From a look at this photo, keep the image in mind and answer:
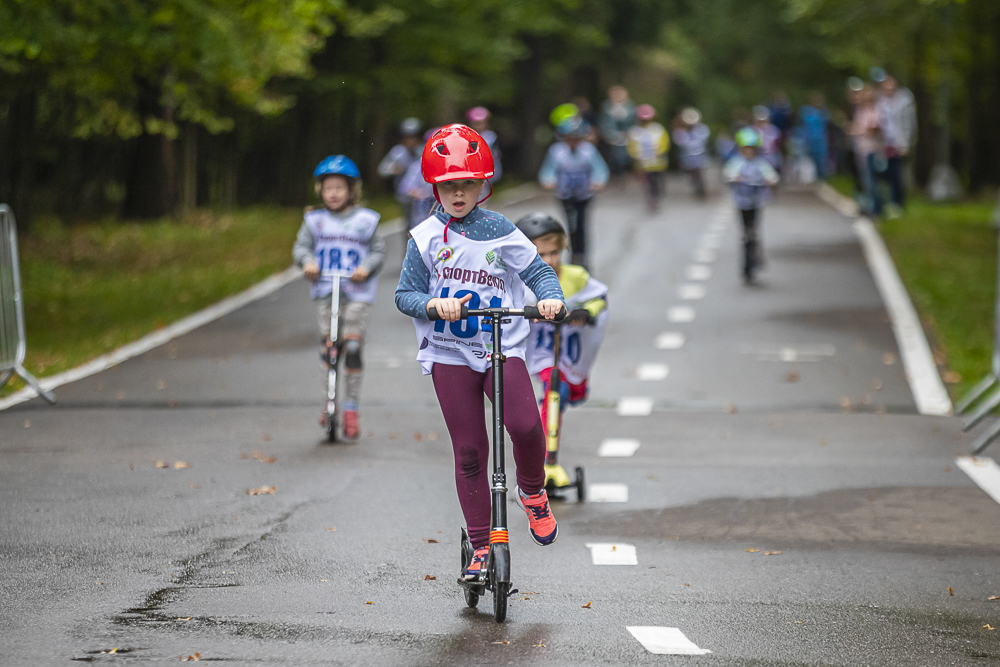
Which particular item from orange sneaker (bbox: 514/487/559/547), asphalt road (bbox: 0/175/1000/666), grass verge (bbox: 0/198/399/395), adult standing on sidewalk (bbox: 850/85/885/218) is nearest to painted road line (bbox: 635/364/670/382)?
asphalt road (bbox: 0/175/1000/666)

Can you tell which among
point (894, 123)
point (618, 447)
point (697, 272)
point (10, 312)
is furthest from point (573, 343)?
point (894, 123)

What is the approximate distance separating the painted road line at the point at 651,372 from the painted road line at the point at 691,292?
4.21 metres

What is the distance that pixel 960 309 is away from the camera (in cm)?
1633

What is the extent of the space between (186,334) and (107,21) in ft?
11.3

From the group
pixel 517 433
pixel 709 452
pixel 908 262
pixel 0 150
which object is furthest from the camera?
pixel 0 150

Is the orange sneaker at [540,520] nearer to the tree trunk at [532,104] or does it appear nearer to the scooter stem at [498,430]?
the scooter stem at [498,430]

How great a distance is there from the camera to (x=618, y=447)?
10102 mm

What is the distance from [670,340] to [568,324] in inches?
270

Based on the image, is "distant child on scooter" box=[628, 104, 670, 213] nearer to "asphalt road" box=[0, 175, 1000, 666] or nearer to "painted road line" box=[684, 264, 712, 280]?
"painted road line" box=[684, 264, 712, 280]

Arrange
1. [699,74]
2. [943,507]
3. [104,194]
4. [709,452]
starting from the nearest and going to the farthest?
1. [943,507]
2. [709,452]
3. [104,194]
4. [699,74]

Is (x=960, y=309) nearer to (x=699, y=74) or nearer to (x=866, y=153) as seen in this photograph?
(x=866, y=153)

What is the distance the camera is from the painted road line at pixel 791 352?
13.8 metres

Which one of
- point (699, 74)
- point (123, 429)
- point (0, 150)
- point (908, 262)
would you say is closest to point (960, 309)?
point (908, 262)

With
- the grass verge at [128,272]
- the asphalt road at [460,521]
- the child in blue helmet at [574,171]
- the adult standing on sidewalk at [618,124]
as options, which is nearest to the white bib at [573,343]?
the asphalt road at [460,521]
